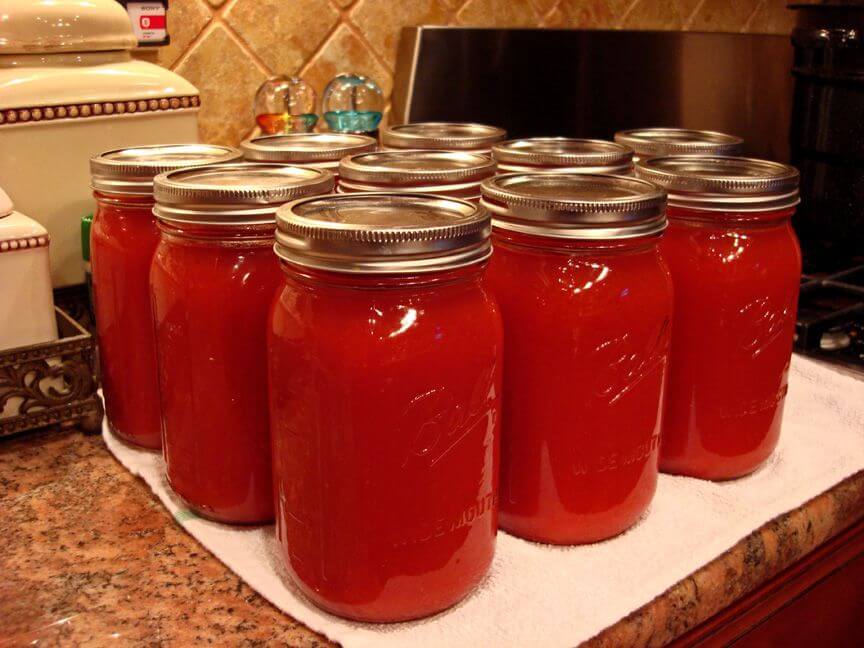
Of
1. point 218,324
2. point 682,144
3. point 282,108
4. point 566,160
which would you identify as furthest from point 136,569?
point 282,108

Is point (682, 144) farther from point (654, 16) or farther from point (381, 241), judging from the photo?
point (654, 16)

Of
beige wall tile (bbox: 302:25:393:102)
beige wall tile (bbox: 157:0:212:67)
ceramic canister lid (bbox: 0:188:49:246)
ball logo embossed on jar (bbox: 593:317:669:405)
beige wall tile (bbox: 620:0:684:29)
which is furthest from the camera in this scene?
beige wall tile (bbox: 620:0:684:29)

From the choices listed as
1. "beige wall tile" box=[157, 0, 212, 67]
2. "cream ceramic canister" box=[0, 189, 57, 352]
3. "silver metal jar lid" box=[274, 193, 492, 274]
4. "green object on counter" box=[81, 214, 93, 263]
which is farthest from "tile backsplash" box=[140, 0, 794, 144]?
"silver metal jar lid" box=[274, 193, 492, 274]

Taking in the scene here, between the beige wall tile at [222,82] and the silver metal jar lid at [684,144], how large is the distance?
516 mm

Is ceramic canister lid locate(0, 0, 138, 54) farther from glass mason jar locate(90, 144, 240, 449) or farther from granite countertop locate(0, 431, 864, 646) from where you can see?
granite countertop locate(0, 431, 864, 646)

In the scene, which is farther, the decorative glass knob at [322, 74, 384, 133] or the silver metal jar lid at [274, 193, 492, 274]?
the decorative glass knob at [322, 74, 384, 133]

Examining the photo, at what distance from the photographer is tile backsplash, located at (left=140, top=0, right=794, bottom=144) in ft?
3.45

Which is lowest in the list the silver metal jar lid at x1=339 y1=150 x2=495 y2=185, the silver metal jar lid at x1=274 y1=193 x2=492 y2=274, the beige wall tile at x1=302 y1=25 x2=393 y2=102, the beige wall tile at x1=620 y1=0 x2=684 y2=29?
the silver metal jar lid at x1=274 y1=193 x2=492 y2=274

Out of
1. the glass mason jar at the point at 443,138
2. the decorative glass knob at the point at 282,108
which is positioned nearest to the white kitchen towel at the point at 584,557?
the glass mason jar at the point at 443,138

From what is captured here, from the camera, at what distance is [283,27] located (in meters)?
1.11

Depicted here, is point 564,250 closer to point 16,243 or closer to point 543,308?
point 543,308

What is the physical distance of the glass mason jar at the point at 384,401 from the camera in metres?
0.45

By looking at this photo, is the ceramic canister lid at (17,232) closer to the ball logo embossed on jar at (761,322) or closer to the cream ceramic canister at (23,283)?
the cream ceramic canister at (23,283)

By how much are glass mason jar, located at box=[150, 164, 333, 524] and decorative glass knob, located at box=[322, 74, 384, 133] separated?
20.8 inches
